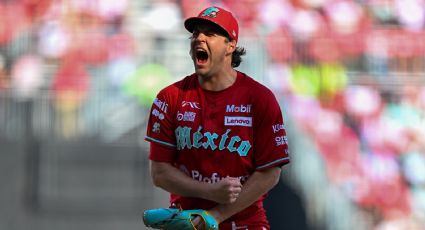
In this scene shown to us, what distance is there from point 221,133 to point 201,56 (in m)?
0.33

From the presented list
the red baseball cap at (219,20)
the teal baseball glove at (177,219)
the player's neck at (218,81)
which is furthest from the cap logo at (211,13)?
the teal baseball glove at (177,219)

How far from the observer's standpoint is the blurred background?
10016mm

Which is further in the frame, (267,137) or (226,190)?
(267,137)

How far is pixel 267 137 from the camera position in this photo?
393 centimetres

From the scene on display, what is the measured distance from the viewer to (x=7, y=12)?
34.1ft

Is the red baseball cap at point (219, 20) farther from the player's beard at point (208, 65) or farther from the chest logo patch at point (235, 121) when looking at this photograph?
the chest logo patch at point (235, 121)

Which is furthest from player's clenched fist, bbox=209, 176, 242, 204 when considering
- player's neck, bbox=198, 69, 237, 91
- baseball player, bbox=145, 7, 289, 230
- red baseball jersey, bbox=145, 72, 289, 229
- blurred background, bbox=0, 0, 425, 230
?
blurred background, bbox=0, 0, 425, 230

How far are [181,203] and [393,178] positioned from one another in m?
6.79

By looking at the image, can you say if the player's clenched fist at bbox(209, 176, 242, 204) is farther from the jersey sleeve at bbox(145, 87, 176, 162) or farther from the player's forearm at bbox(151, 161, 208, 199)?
the jersey sleeve at bbox(145, 87, 176, 162)

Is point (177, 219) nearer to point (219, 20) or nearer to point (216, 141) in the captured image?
point (216, 141)

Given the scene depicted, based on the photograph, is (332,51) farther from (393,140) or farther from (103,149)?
(103,149)

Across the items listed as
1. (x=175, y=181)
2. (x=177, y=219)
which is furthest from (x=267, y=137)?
(x=177, y=219)

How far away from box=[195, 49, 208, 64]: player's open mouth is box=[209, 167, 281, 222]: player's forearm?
1.69 ft

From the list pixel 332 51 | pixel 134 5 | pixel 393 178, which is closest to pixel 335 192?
pixel 393 178
